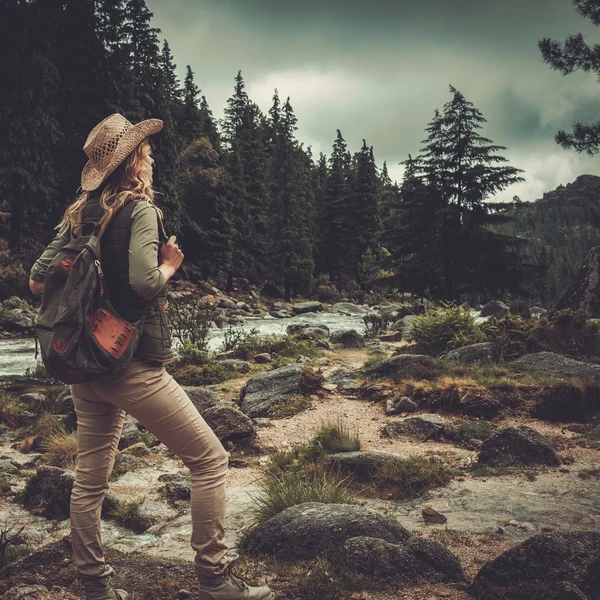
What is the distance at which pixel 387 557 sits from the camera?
3164 mm

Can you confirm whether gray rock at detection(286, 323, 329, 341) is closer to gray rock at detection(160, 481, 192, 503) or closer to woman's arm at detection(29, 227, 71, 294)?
gray rock at detection(160, 481, 192, 503)

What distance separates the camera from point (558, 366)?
329 inches

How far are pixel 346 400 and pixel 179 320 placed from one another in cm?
555

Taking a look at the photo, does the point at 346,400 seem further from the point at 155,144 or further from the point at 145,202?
the point at 155,144

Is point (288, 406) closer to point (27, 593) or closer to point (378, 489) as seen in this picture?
point (378, 489)

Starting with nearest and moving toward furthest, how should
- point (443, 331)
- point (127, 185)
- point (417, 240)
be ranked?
point (127, 185), point (443, 331), point (417, 240)

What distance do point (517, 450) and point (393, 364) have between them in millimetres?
4272

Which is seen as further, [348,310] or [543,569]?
[348,310]

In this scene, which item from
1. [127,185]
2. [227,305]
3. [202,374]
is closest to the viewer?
[127,185]

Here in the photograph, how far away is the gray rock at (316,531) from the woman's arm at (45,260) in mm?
2102

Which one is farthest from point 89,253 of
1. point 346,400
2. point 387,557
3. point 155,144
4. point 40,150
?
point 155,144

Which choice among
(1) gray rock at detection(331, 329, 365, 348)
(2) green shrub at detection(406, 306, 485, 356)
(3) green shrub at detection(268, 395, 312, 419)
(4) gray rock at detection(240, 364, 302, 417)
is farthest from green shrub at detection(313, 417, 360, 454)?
(1) gray rock at detection(331, 329, 365, 348)

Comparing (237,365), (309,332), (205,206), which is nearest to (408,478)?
(237,365)

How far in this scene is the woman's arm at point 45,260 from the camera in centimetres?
269
